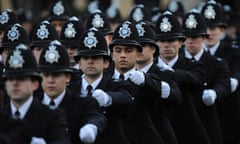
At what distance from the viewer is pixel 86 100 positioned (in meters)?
12.2

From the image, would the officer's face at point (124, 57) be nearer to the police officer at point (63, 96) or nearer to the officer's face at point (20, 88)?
the police officer at point (63, 96)

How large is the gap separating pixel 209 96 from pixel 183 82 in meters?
0.75

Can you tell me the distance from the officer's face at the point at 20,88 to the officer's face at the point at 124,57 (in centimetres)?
240

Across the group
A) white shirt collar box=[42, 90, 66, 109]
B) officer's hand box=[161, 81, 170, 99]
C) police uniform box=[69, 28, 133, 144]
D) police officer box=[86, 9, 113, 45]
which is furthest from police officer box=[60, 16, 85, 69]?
white shirt collar box=[42, 90, 66, 109]

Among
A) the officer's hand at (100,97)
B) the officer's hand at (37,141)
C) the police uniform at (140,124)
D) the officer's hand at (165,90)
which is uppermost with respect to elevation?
the officer's hand at (100,97)

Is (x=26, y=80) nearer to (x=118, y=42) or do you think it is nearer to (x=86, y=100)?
(x=86, y=100)

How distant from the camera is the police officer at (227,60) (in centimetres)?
1711

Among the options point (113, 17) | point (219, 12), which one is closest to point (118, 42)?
point (219, 12)

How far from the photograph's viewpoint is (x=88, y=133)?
11.6m

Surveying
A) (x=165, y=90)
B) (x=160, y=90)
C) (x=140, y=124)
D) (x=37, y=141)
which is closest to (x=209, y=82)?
(x=165, y=90)

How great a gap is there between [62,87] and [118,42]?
1903 mm

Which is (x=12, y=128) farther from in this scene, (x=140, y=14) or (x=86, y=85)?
(x=140, y=14)

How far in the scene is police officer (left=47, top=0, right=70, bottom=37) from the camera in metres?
18.5

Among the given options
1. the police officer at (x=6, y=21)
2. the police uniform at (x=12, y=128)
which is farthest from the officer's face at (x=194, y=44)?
the police uniform at (x=12, y=128)
